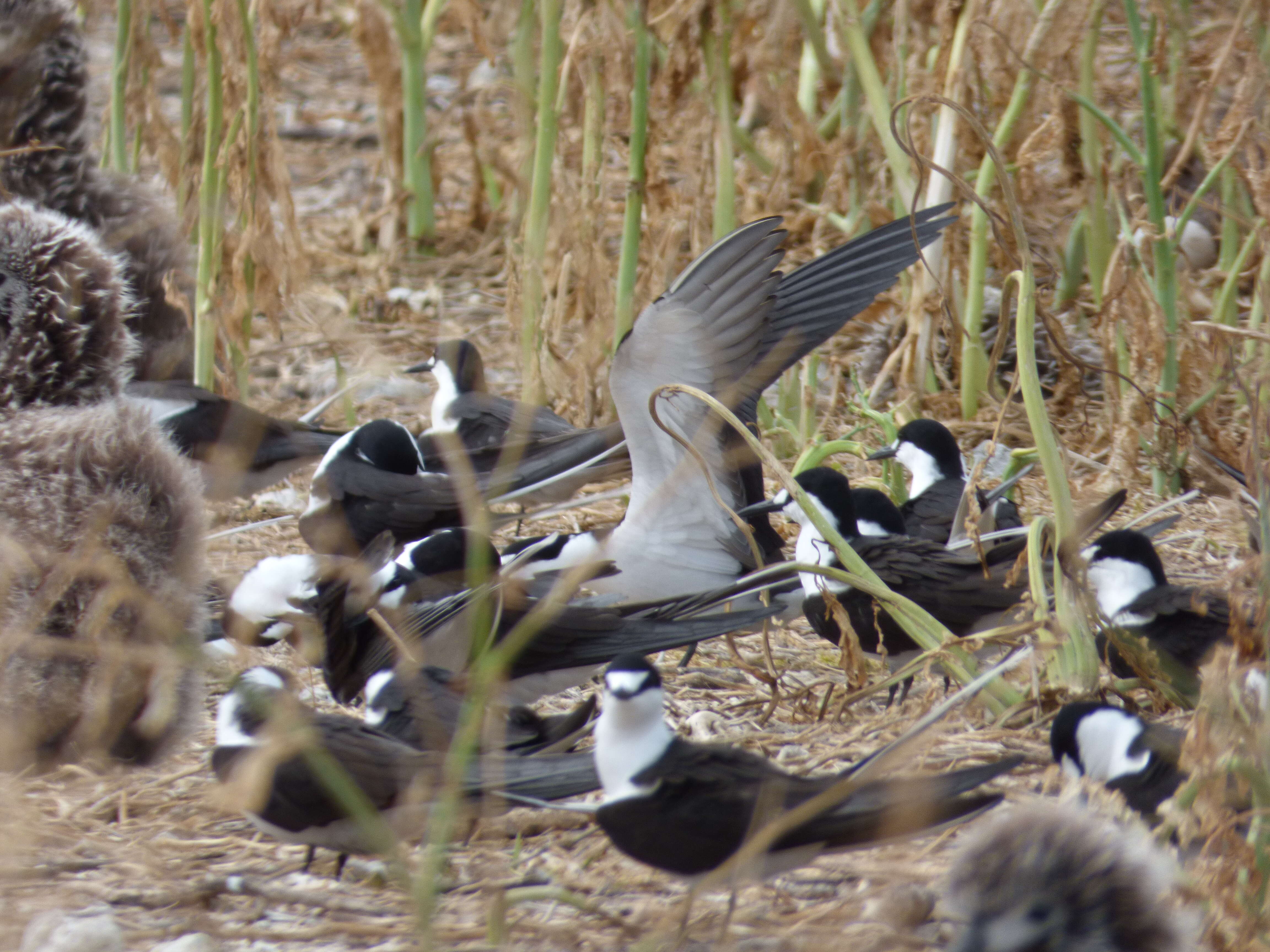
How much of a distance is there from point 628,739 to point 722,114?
252 cm

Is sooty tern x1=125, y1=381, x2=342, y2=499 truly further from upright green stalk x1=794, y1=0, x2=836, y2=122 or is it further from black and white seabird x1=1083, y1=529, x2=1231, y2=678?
black and white seabird x1=1083, y1=529, x2=1231, y2=678

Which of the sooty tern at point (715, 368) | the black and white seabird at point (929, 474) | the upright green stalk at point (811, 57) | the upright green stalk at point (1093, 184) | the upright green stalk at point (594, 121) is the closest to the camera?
the sooty tern at point (715, 368)

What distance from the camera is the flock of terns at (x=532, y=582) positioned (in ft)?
5.89

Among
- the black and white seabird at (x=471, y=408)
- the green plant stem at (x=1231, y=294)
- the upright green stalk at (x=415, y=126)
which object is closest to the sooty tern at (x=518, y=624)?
the black and white seabird at (x=471, y=408)

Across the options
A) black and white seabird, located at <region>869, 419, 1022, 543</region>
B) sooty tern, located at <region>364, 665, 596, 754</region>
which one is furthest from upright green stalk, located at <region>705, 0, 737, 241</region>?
sooty tern, located at <region>364, 665, 596, 754</region>

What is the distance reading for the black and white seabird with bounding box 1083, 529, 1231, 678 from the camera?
259 centimetres

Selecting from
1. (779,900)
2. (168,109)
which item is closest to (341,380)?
(779,900)

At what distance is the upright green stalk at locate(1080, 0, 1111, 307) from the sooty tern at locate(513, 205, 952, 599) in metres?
0.91

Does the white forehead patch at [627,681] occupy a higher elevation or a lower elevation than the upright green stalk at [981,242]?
lower

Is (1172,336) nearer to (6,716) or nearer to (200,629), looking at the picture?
(200,629)

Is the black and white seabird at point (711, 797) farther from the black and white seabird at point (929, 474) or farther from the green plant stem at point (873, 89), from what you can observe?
the green plant stem at point (873, 89)

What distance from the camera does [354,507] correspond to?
3639 mm

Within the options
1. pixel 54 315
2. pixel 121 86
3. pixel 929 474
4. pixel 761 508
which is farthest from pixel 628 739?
pixel 121 86

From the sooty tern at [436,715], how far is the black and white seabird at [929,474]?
52.9 inches
